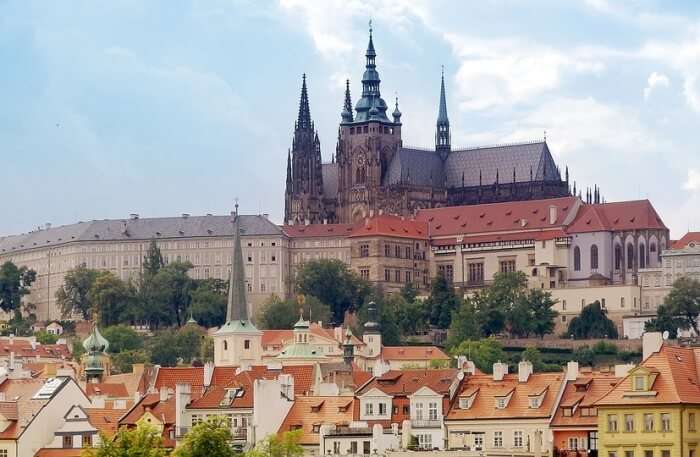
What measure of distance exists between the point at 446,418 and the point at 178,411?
37.0ft

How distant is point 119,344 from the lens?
656 feet

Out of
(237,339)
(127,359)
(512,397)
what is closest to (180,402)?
(512,397)

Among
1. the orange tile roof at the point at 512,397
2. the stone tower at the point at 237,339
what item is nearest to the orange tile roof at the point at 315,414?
the orange tile roof at the point at 512,397

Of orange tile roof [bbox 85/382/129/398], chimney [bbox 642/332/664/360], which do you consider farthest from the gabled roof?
orange tile roof [bbox 85/382/129/398]

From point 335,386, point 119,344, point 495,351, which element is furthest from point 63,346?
point 335,386

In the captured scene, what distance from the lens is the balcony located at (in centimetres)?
7712

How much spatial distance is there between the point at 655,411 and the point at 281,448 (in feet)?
44.8

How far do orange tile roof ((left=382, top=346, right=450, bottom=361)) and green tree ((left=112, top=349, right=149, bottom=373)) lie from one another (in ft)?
54.2

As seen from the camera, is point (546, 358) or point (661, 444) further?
point (546, 358)

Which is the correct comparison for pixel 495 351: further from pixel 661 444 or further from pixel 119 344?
pixel 661 444

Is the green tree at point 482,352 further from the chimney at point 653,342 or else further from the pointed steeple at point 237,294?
the chimney at point 653,342

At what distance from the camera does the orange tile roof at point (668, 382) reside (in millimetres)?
66375

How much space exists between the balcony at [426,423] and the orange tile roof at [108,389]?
2905 cm

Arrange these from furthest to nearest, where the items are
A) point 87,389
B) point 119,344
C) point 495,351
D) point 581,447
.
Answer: point 119,344 → point 495,351 → point 87,389 → point 581,447
